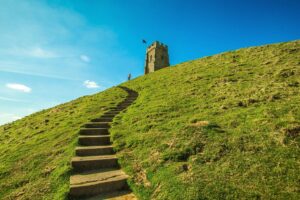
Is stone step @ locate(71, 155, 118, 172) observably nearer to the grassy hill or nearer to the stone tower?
the grassy hill

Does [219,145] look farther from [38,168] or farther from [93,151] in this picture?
[38,168]

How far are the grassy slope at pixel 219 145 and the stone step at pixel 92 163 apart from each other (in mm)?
424

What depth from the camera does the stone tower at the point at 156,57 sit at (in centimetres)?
5460

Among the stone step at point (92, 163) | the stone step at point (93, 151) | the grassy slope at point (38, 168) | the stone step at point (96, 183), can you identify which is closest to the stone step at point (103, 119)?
the grassy slope at point (38, 168)

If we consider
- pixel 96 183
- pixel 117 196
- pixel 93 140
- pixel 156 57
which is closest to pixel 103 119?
pixel 93 140

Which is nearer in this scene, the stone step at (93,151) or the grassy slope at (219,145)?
the grassy slope at (219,145)

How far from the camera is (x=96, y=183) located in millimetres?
6273

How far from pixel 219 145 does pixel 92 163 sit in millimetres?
4536

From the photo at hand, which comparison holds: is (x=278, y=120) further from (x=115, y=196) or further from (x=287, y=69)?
(x=287, y=69)

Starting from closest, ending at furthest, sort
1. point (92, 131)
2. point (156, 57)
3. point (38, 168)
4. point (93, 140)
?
1. point (38, 168)
2. point (93, 140)
3. point (92, 131)
4. point (156, 57)

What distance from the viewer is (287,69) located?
16969 millimetres

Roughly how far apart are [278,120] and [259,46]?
24426mm

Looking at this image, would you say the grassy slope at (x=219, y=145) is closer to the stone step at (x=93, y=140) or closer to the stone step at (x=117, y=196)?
the stone step at (x=117, y=196)

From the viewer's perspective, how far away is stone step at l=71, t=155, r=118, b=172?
24.6 ft
